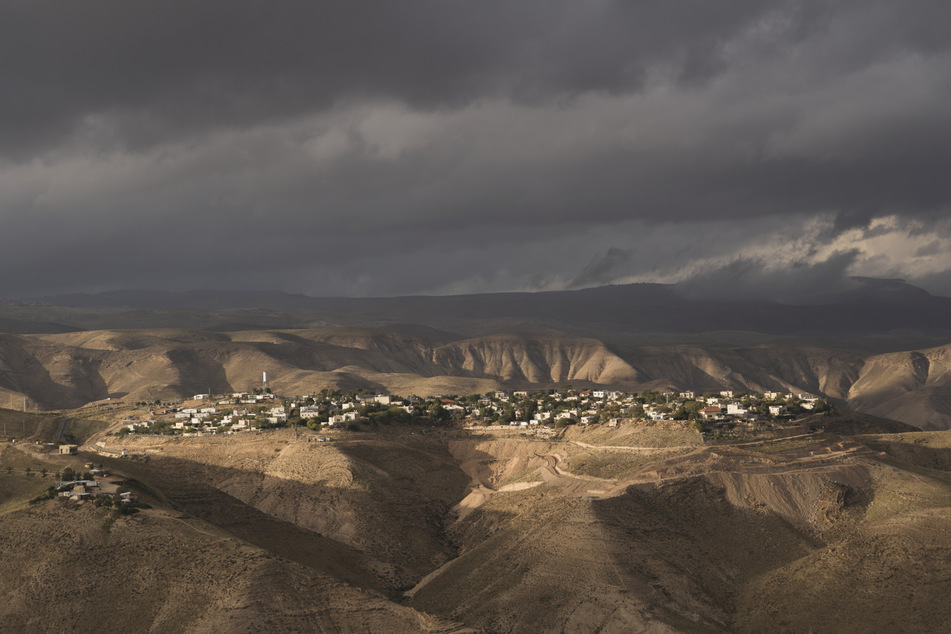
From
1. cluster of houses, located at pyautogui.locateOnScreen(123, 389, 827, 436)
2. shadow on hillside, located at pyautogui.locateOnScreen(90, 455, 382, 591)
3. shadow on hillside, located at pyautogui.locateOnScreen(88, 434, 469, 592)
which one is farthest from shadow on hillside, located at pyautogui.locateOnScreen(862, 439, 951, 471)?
→ shadow on hillside, located at pyautogui.locateOnScreen(90, 455, 382, 591)

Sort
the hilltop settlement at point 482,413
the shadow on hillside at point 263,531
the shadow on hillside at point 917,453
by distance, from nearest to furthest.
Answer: the shadow on hillside at point 263,531
the shadow on hillside at point 917,453
the hilltop settlement at point 482,413

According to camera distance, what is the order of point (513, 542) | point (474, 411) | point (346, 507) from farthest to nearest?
point (474, 411), point (346, 507), point (513, 542)

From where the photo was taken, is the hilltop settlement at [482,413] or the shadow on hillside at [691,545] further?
the hilltop settlement at [482,413]

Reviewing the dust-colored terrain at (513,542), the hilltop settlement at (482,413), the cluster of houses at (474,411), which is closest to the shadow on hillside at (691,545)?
the dust-colored terrain at (513,542)

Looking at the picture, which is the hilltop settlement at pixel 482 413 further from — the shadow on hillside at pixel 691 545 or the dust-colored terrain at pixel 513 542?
the shadow on hillside at pixel 691 545

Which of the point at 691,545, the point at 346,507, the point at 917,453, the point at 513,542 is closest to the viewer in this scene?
the point at 691,545

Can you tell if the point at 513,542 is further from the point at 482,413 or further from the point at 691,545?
the point at 482,413

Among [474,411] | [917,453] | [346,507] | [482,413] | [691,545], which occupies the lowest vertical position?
[474,411]

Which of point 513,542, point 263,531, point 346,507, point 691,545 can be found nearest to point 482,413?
point 346,507
